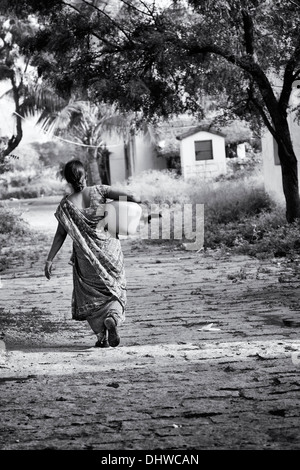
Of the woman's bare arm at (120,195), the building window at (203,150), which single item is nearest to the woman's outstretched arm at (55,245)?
the woman's bare arm at (120,195)

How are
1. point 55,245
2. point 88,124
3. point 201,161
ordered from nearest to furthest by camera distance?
point 55,245, point 88,124, point 201,161

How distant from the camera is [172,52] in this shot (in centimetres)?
1484

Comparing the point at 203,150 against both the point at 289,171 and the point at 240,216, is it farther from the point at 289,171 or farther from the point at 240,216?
the point at 289,171

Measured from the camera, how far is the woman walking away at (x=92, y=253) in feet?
24.2

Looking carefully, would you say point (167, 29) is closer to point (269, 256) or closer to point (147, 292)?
point (269, 256)

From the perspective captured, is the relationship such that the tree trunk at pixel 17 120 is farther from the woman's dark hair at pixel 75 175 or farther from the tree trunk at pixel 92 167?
the woman's dark hair at pixel 75 175

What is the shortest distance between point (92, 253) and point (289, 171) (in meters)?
10.0

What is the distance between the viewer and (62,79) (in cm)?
1644

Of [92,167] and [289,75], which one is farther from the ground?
[289,75]

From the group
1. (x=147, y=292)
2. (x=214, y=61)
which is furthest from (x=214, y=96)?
(x=147, y=292)

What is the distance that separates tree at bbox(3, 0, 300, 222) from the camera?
15.1m

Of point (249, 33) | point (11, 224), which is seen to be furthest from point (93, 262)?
point (11, 224)

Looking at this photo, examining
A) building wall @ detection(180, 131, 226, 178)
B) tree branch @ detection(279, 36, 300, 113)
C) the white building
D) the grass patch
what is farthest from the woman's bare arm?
the white building

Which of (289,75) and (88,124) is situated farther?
(88,124)
